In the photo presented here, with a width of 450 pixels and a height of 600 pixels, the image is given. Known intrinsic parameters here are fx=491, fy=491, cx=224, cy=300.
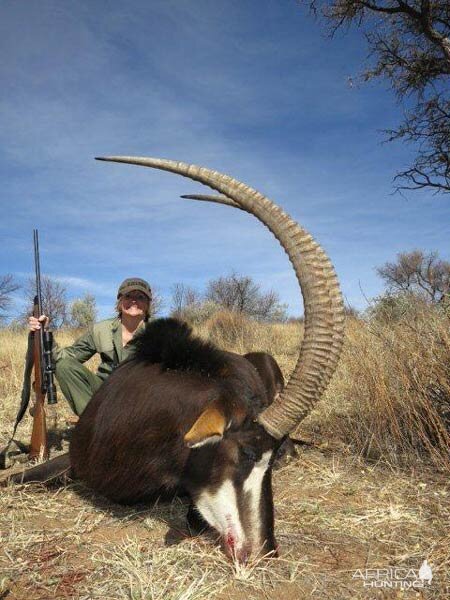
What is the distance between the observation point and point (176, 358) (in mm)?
3104

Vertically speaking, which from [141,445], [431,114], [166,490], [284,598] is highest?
[431,114]

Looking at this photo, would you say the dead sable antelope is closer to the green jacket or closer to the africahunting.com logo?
the africahunting.com logo

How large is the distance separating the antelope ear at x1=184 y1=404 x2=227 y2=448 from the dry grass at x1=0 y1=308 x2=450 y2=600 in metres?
0.66

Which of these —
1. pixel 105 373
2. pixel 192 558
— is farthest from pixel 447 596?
pixel 105 373

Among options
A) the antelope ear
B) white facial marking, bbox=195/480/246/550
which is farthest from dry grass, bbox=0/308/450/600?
the antelope ear

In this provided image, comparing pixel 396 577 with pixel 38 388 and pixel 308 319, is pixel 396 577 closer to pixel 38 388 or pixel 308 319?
pixel 308 319

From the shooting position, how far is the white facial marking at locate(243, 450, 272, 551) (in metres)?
2.40

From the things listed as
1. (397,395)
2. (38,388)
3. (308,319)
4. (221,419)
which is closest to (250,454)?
(221,419)

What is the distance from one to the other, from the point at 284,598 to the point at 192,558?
55cm

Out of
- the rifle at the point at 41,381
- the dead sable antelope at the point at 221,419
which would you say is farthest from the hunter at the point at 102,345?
the dead sable antelope at the point at 221,419

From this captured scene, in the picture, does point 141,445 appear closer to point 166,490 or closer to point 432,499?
point 166,490

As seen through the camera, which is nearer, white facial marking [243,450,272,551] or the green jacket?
white facial marking [243,450,272,551]

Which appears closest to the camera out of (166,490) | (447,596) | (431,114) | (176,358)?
(447,596)

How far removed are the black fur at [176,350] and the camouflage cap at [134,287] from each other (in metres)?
1.20
